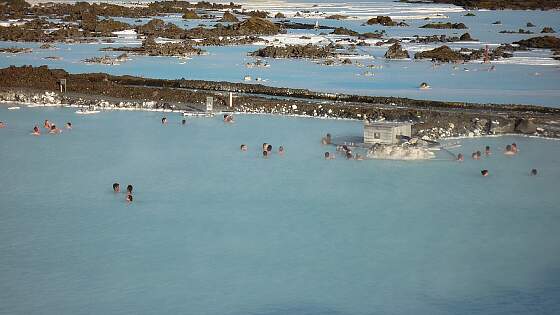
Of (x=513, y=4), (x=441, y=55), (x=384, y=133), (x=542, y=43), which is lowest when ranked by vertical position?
(x=384, y=133)

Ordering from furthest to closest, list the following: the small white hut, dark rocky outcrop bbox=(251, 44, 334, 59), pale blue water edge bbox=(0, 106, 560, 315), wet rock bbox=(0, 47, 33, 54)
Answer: wet rock bbox=(0, 47, 33, 54)
dark rocky outcrop bbox=(251, 44, 334, 59)
the small white hut
pale blue water edge bbox=(0, 106, 560, 315)

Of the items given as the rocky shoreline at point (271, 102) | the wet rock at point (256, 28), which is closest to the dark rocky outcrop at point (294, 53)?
the rocky shoreline at point (271, 102)

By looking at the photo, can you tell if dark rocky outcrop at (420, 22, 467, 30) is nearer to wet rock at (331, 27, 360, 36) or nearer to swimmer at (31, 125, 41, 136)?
wet rock at (331, 27, 360, 36)

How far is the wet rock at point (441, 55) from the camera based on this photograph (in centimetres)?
2420

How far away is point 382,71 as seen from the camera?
72.2ft

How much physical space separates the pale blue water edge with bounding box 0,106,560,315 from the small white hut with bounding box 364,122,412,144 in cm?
81

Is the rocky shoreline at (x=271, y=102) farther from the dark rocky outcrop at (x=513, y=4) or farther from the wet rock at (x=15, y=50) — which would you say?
the dark rocky outcrop at (x=513, y=4)

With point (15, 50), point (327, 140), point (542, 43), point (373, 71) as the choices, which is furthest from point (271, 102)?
point (542, 43)

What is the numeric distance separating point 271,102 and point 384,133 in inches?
162

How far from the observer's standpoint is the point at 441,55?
24.5 metres

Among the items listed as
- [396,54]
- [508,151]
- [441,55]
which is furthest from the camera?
[396,54]

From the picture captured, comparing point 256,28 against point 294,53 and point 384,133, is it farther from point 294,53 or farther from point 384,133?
point 384,133

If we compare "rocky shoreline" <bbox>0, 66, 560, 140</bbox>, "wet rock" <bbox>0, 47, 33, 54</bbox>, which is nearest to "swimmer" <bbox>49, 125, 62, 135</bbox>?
"rocky shoreline" <bbox>0, 66, 560, 140</bbox>

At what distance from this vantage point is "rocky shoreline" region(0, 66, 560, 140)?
14.3 m
